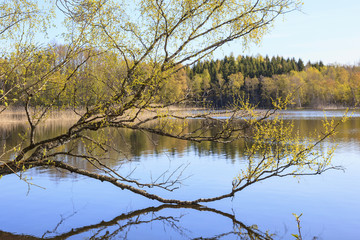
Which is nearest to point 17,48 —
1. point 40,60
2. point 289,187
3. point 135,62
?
point 40,60

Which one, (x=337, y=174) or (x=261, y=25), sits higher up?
(x=261, y=25)

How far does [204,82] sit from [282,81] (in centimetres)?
2113

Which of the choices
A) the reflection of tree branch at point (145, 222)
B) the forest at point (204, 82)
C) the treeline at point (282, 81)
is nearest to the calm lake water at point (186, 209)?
the reflection of tree branch at point (145, 222)

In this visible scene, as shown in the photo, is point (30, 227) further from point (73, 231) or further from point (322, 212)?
point (322, 212)

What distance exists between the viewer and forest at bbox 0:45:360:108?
24.4 feet

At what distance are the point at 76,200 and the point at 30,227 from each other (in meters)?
2.38

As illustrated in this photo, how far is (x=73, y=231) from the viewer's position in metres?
8.64

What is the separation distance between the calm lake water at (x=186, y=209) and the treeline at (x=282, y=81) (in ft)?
180

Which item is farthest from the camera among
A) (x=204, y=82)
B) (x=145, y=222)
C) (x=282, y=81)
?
(x=282, y=81)

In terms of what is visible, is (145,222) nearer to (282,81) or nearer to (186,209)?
(186,209)

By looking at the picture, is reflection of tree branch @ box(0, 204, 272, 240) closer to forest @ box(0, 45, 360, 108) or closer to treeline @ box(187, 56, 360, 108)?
forest @ box(0, 45, 360, 108)

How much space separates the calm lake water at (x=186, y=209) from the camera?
28.2 feet

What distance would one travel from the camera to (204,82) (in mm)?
91375

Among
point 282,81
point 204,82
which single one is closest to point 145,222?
point 204,82
